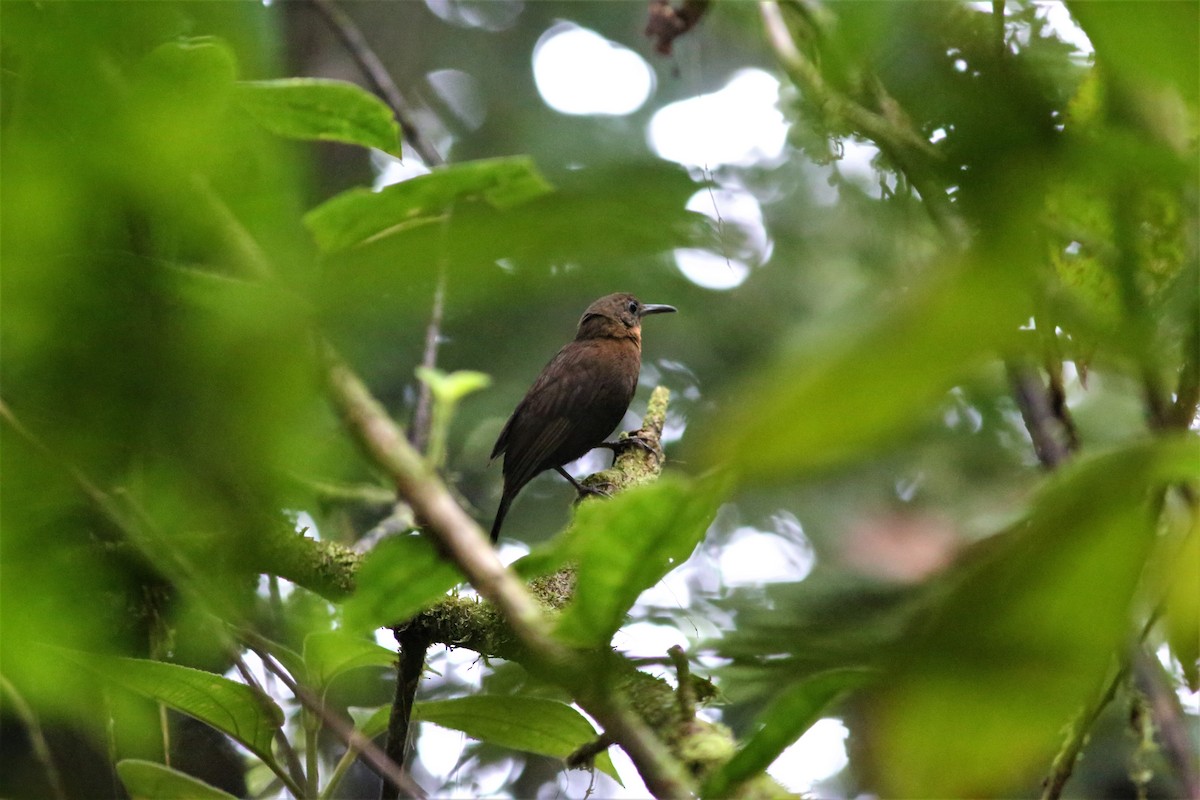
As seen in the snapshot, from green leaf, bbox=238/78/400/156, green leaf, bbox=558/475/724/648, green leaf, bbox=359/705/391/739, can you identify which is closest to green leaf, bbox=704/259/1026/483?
green leaf, bbox=558/475/724/648

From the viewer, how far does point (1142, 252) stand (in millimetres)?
566

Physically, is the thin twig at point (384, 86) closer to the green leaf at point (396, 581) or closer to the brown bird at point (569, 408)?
the brown bird at point (569, 408)

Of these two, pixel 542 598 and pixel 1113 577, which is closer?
pixel 1113 577

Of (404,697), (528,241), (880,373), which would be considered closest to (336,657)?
(404,697)

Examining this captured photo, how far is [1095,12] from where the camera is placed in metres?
0.39

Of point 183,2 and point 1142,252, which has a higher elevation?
point 183,2

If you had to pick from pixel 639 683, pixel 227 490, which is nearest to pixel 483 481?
pixel 639 683

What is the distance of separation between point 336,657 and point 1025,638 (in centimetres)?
171

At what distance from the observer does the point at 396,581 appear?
1.98 ft

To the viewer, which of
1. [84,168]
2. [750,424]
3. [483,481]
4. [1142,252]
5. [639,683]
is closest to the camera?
[750,424]

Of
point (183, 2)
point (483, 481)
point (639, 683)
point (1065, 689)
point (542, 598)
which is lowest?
point (1065, 689)

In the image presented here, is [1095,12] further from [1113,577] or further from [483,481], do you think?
[483,481]

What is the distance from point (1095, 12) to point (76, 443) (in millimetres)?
467

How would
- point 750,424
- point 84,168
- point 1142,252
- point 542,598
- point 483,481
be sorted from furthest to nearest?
point 483,481 < point 542,598 < point 1142,252 < point 84,168 < point 750,424
